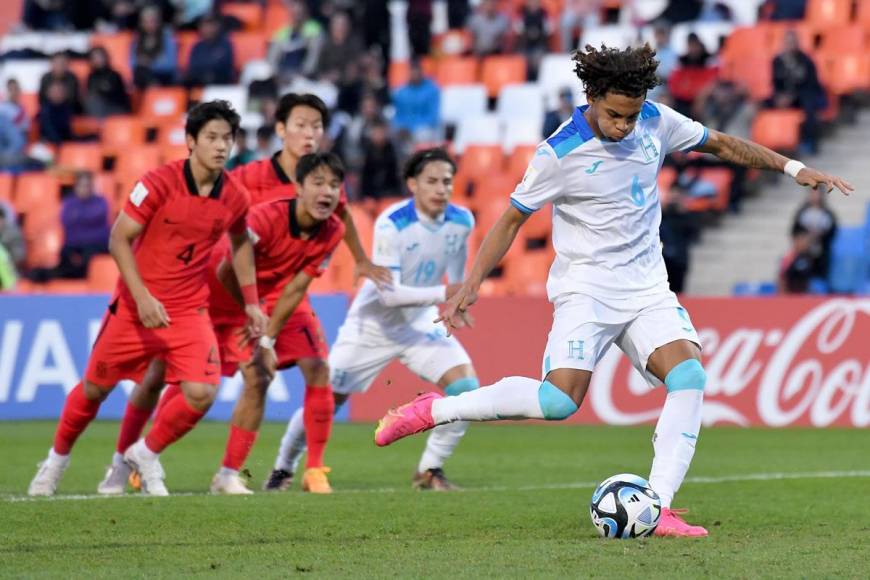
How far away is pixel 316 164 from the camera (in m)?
9.66

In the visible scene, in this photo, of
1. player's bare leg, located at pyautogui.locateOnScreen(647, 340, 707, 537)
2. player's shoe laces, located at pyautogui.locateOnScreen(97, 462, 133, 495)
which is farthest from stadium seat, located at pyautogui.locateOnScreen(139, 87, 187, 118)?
player's bare leg, located at pyautogui.locateOnScreen(647, 340, 707, 537)

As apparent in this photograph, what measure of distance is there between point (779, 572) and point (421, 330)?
4.67 m

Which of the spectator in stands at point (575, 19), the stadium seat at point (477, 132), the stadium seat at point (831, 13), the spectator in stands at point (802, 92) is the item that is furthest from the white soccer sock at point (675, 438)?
the spectator in stands at point (575, 19)

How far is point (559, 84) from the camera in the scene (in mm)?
20516

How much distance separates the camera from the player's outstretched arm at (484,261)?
7309 millimetres

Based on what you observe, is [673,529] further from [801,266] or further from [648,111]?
[801,266]

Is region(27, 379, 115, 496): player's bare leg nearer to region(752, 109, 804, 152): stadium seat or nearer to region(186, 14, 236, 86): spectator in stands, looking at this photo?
region(752, 109, 804, 152): stadium seat

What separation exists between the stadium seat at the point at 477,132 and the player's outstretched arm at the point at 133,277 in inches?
450

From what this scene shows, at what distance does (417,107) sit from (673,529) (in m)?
13.6

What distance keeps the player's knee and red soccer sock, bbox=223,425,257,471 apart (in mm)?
2923

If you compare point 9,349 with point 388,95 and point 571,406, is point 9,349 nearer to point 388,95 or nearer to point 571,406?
point 388,95

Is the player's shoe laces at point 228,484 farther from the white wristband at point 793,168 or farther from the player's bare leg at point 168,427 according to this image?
the white wristband at point 793,168

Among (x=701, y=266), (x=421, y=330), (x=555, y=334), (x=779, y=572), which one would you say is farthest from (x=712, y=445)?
(x=779, y=572)

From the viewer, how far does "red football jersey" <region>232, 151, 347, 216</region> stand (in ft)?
33.7
